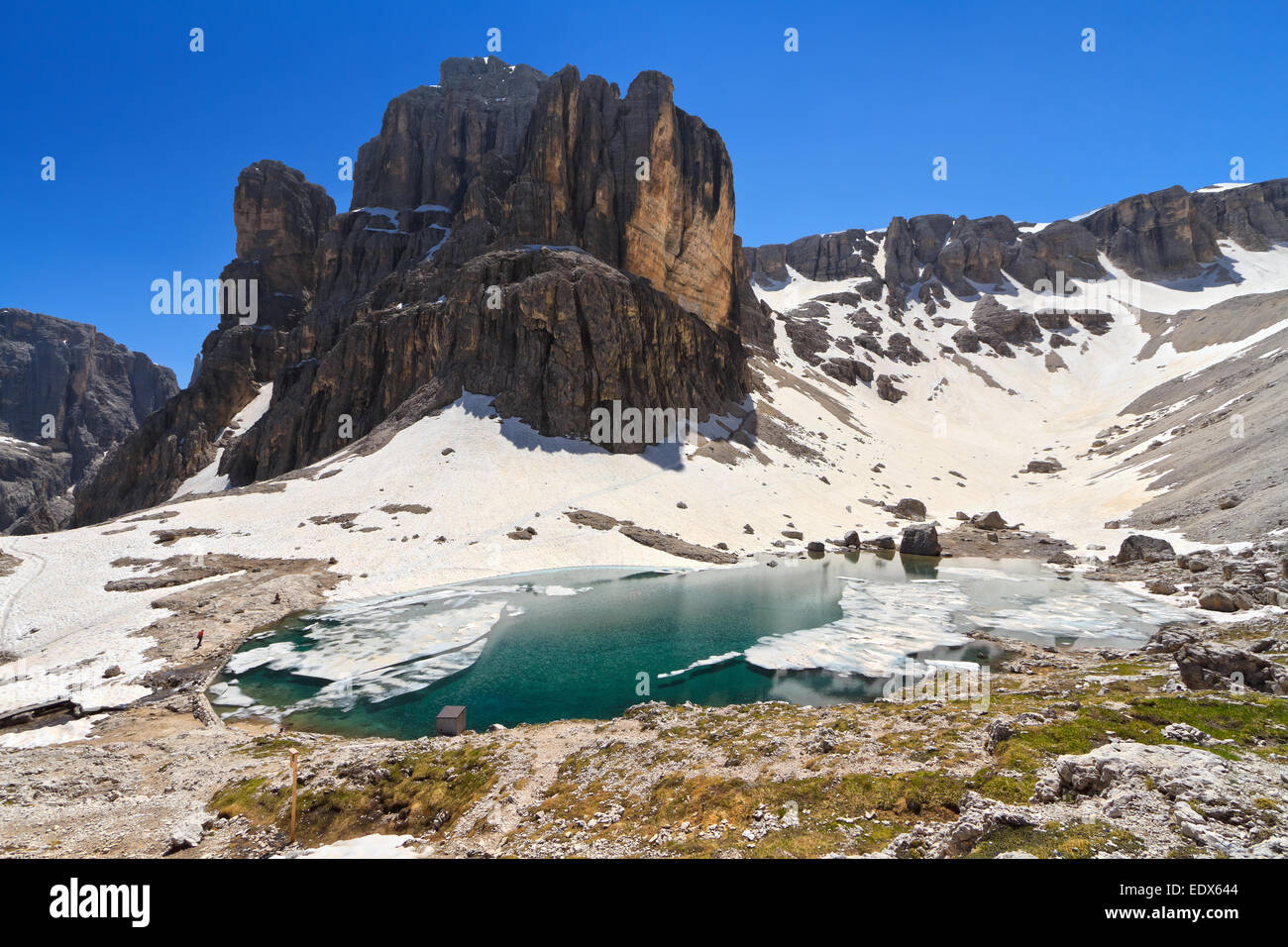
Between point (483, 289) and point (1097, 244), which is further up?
point (1097, 244)

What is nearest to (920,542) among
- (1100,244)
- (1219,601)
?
(1219,601)

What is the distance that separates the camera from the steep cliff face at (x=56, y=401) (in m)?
143

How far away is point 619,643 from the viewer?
95.2 ft

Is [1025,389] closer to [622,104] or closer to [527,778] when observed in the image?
[622,104]

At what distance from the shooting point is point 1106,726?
39.7 feet

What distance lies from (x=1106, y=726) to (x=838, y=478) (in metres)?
74.9

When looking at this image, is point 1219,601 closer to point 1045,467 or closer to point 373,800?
point 373,800

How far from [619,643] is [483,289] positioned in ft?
222

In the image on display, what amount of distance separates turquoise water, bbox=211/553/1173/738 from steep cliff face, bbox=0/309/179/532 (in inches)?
6678

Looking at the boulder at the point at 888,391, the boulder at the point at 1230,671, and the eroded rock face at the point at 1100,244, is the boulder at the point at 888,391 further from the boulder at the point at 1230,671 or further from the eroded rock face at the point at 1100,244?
the boulder at the point at 1230,671

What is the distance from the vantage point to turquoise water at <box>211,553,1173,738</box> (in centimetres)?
2183

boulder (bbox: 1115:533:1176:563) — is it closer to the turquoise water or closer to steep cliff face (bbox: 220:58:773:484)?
the turquoise water

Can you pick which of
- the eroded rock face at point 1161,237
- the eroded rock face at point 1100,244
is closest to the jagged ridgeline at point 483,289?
the eroded rock face at point 1100,244
